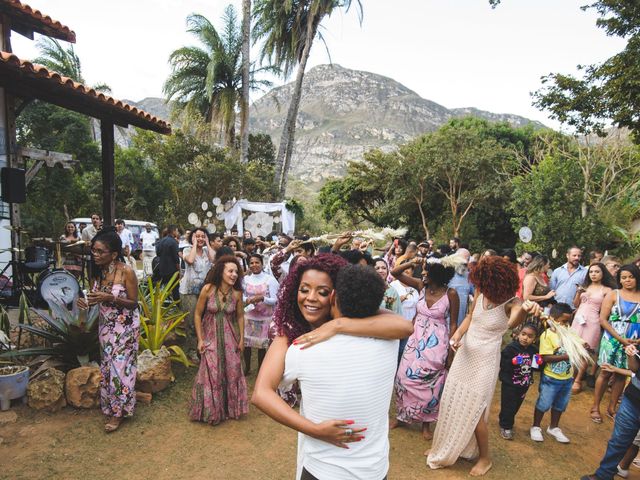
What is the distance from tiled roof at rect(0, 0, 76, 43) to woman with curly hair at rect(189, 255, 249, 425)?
6.43 m

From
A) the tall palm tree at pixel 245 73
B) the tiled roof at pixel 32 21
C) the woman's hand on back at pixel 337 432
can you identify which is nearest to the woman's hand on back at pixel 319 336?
the woman's hand on back at pixel 337 432

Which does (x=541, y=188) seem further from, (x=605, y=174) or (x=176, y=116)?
(x=176, y=116)

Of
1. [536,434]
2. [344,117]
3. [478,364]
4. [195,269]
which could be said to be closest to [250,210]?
[195,269]

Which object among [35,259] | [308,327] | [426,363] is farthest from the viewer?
[35,259]

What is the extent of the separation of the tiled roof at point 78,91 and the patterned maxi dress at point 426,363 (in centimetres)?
544

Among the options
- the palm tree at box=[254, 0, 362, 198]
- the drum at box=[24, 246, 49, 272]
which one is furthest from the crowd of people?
the palm tree at box=[254, 0, 362, 198]

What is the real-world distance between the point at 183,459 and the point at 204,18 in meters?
20.9

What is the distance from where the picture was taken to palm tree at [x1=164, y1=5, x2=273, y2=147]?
63.4 feet

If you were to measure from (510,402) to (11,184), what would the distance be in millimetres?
8045

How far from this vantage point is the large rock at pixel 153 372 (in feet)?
15.2

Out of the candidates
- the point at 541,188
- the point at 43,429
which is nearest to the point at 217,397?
the point at 43,429

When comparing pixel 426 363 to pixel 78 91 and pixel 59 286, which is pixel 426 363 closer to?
pixel 59 286

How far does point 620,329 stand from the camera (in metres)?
4.51

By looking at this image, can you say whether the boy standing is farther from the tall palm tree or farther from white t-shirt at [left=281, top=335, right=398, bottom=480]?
the tall palm tree
